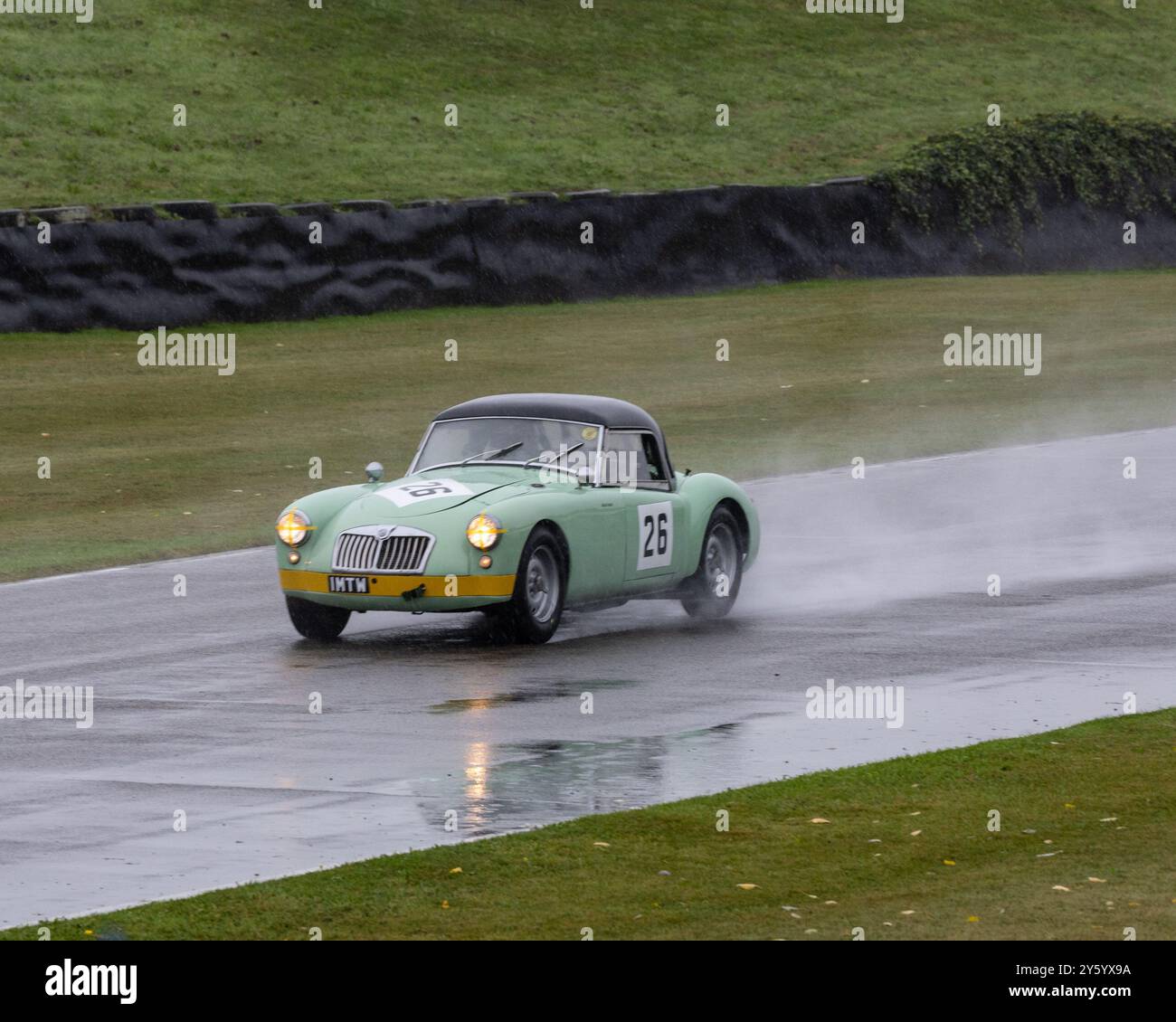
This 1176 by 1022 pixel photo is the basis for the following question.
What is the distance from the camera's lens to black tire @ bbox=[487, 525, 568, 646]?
13727 millimetres

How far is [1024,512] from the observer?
67.7 ft

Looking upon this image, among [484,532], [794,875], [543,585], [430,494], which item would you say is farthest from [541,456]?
[794,875]

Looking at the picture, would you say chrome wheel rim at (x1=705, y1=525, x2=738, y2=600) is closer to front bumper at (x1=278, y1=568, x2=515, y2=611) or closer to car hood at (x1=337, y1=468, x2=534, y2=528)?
car hood at (x1=337, y1=468, x2=534, y2=528)

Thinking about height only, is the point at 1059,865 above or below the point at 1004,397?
below

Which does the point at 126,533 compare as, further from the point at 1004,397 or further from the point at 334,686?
the point at 1004,397

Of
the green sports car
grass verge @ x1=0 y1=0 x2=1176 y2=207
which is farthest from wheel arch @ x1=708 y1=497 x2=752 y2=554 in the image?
grass verge @ x1=0 y1=0 x2=1176 y2=207

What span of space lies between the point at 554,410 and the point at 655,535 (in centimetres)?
106

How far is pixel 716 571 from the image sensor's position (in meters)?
15.6

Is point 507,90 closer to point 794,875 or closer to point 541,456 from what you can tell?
point 541,456

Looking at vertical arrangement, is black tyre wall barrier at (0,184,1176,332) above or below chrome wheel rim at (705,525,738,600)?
above

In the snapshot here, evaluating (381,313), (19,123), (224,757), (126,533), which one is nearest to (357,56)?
(19,123)

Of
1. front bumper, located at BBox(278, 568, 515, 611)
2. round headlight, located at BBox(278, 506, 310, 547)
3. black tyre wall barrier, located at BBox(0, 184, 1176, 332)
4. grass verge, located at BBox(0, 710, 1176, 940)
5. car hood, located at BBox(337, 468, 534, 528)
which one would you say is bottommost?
grass verge, located at BBox(0, 710, 1176, 940)

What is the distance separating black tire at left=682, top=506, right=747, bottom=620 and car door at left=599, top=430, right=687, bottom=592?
0.34 metres
